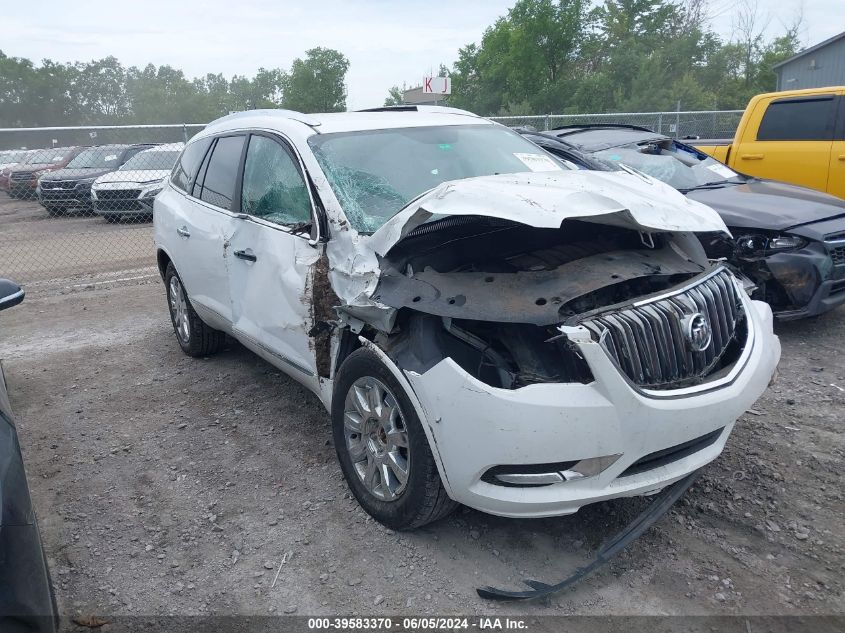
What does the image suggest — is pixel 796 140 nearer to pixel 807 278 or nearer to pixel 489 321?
pixel 807 278

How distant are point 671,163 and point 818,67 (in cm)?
2235

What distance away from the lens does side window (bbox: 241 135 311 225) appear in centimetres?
373

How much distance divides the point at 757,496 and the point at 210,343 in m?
4.05

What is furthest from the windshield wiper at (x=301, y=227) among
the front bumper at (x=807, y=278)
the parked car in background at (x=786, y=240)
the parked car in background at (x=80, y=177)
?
the parked car in background at (x=80, y=177)

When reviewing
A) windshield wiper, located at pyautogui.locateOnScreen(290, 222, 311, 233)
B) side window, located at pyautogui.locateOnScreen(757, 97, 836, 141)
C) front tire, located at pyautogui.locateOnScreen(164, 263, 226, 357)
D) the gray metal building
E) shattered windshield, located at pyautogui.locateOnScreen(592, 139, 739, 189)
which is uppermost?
the gray metal building


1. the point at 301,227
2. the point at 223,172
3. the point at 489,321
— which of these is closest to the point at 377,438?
the point at 489,321

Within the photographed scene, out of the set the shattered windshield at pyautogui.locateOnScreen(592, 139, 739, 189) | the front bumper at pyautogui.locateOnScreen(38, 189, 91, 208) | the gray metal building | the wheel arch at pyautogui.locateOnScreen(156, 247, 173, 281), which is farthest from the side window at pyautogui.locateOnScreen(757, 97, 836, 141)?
the gray metal building

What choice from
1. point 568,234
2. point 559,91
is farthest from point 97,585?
point 559,91

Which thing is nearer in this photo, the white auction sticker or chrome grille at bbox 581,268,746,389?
chrome grille at bbox 581,268,746,389

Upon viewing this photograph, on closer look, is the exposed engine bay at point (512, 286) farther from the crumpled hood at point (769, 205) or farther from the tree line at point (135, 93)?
the tree line at point (135, 93)

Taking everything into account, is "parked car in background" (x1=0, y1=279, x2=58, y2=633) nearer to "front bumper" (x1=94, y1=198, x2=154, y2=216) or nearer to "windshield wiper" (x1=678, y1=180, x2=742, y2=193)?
"windshield wiper" (x1=678, y1=180, x2=742, y2=193)

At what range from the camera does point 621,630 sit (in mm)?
2521

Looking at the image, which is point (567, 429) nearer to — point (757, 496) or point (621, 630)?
point (621, 630)

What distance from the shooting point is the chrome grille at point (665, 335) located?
8.68 ft
